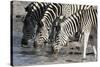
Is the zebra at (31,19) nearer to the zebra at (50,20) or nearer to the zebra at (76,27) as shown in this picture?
the zebra at (50,20)

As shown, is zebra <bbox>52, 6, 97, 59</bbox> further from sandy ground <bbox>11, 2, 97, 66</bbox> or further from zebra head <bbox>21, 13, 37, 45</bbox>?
zebra head <bbox>21, 13, 37, 45</bbox>

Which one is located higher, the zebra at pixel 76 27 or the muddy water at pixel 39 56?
the zebra at pixel 76 27

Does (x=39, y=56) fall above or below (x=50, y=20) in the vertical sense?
below

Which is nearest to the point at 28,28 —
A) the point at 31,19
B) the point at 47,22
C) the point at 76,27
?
the point at 31,19

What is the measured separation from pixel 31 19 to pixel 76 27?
465 millimetres

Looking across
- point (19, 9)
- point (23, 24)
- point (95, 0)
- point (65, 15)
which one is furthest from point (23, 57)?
point (95, 0)

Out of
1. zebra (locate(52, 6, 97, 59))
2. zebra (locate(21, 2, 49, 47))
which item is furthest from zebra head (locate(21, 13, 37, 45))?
zebra (locate(52, 6, 97, 59))

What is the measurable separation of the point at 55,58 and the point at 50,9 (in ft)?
1.54

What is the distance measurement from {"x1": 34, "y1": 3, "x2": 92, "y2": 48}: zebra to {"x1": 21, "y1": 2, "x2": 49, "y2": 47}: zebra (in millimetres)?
43

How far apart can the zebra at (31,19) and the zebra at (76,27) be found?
0.74ft

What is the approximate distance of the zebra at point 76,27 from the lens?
1.92m

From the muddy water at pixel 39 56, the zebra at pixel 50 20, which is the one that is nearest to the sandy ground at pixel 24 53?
the muddy water at pixel 39 56

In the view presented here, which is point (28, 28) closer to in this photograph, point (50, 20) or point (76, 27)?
point (50, 20)

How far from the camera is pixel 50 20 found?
→ 189 centimetres
